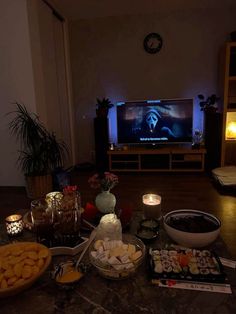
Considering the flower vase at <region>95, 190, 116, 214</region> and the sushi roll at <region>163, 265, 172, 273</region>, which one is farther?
the flower vase at <region>95, 190, 116, 214</region>

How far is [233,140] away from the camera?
403 centimetres

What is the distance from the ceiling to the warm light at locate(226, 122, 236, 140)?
183 centimetres

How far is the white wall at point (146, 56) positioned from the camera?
4.02m

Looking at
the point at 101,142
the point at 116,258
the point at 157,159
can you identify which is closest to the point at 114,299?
the point at 116,258

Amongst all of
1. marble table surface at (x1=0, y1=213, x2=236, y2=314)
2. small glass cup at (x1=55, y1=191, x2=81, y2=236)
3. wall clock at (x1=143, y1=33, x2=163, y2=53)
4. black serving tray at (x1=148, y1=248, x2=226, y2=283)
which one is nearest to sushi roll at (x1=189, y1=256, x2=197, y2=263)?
black serving tray at (x1=148, y1=248, x2=226, y2=283)

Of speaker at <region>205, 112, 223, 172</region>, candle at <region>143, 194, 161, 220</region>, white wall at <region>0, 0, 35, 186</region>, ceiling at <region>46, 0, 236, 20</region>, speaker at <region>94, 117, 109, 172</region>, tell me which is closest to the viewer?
candle at <region>143, 194, 161, 220</region>

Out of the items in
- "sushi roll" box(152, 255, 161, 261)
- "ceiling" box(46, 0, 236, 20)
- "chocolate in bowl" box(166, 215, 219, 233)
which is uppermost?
"ceiling" box(46, 0, 236, 20)

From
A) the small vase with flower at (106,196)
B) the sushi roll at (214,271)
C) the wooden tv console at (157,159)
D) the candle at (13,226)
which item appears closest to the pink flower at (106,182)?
the small vase with flower at (106,196)

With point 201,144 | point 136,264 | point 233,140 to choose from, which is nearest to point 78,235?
point 136,264

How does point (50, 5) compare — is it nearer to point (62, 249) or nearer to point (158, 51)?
point (158, 51)

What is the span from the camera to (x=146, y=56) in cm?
421

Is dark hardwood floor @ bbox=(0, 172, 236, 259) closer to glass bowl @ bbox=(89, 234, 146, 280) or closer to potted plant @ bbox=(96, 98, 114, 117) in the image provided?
potted plant @ bbox=(96, 98, 114, 117)

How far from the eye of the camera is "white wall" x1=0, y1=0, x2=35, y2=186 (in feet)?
9.79

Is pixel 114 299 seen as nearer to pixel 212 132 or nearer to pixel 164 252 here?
pixel 164 252
